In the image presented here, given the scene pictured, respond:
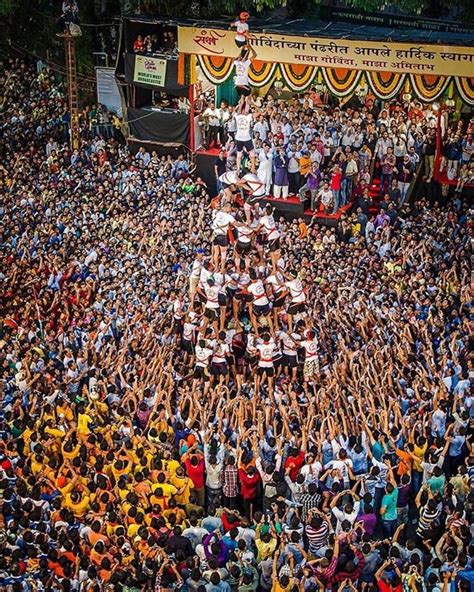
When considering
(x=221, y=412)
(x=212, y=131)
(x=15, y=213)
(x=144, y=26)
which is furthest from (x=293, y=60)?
(x=221, y=412)

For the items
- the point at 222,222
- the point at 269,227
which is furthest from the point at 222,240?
the point at 269,227

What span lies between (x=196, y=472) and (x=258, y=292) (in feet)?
12.3

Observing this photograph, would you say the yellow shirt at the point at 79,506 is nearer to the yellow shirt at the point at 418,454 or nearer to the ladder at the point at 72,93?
the yellow shirt at the point at 418,454

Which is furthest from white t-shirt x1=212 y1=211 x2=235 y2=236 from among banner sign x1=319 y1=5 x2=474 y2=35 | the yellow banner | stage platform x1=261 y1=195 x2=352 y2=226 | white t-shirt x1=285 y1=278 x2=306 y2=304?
banner sign x1=319 y1=5 x2=474 y2=35

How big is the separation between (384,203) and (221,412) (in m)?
9.29

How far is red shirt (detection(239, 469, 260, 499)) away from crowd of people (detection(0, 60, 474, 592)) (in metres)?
0.04

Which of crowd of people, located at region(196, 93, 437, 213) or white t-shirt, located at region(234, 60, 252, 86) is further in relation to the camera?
crowd of people, located at region(196, 93, 437, 213)

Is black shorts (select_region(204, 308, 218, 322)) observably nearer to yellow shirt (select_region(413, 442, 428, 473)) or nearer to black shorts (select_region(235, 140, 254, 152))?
black shorts (select_region(235, 140, 254, 152))

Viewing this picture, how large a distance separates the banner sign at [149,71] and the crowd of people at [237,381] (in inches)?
112

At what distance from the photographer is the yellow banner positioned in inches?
952

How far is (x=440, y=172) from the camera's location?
25.3 metres

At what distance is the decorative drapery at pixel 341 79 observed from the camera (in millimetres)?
24766

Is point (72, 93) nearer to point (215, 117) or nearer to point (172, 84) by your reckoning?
point (172, 84)

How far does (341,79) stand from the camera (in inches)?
1013
